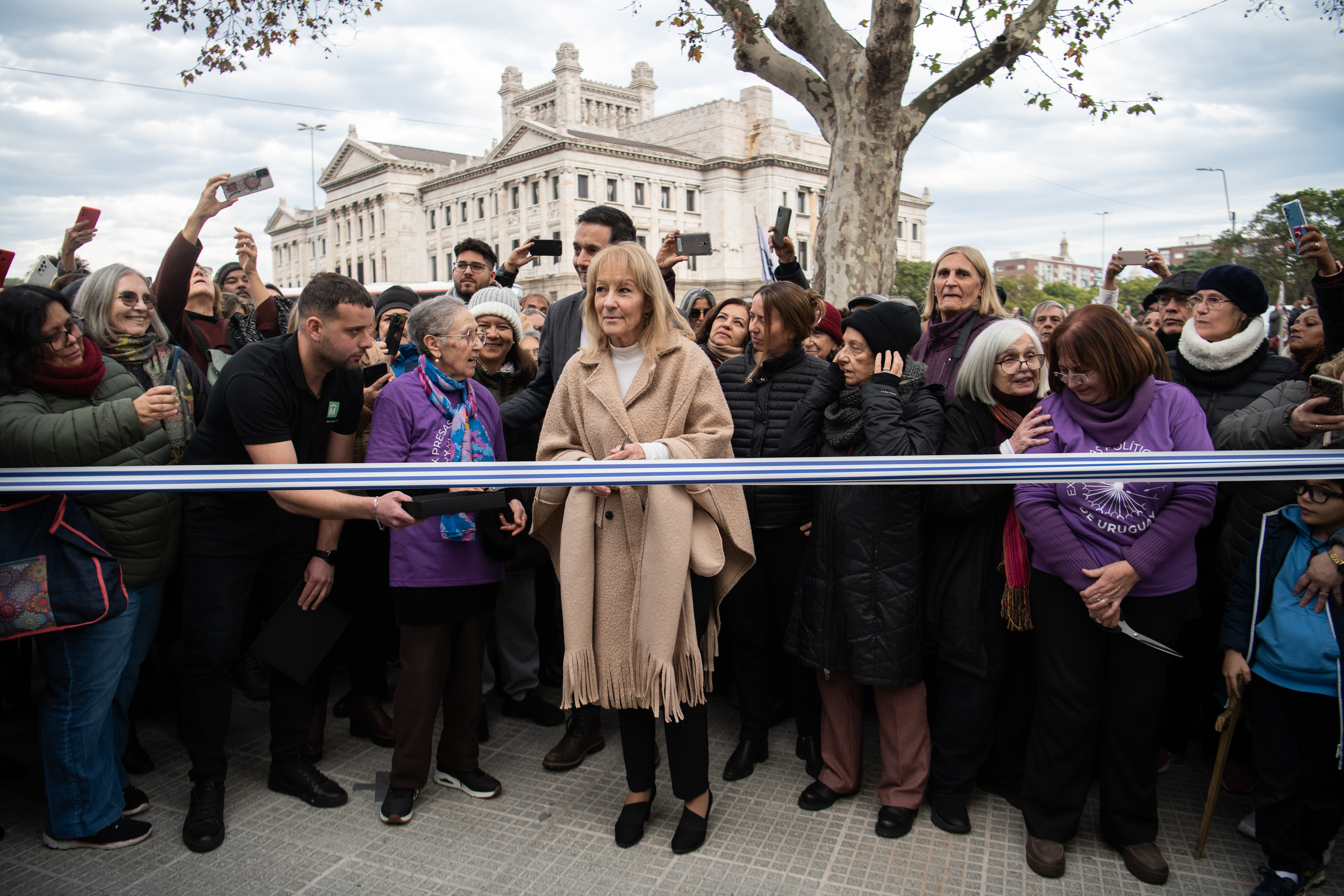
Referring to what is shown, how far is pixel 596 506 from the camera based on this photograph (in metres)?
3.13

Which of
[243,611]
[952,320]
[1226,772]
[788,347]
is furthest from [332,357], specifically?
[1226,772]

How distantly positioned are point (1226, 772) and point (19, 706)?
19.4 feet

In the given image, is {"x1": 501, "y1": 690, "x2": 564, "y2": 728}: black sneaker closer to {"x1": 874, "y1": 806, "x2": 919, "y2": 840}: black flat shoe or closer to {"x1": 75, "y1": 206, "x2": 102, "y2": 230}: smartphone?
{"x1": 874, "y1": 806, "x2": 919, "y2": 840}: black flat shoe

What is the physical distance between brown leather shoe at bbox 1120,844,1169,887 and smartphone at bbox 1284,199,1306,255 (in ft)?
8.24

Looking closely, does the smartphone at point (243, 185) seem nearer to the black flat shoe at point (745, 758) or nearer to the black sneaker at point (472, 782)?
the black sneaker at point (472, 782)

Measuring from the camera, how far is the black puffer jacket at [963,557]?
3.25 metres

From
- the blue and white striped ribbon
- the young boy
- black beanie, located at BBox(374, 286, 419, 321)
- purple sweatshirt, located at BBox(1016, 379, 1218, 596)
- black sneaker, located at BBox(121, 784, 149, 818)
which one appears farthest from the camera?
black beanie, located at BBox(374, 286, 419, 321)

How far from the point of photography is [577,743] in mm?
3865

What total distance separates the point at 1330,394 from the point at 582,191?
63.1 meters

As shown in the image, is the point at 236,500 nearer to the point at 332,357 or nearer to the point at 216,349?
the point at 332,357

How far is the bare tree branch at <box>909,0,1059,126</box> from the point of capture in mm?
8828

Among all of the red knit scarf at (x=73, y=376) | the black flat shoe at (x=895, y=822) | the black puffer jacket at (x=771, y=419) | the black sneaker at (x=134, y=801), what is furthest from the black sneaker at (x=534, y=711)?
the red knit scarf at (x=73, y=376)

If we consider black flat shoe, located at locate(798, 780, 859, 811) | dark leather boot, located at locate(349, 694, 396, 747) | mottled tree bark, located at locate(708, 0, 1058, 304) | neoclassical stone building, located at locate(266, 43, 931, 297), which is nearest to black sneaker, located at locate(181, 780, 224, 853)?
dark leather boot, located at locate(349, 694, 396, 747)

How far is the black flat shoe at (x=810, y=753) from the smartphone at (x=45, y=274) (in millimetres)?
4481
